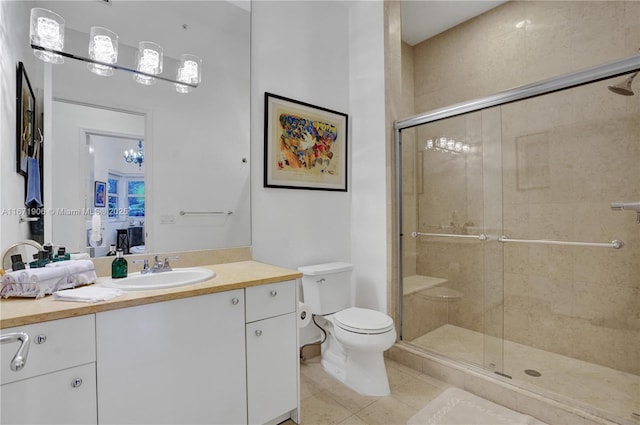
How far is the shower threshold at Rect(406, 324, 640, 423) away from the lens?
5.62 feet

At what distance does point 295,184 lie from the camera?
7.68 feet

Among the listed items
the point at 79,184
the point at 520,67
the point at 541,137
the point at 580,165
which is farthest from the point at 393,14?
the point at 79,184

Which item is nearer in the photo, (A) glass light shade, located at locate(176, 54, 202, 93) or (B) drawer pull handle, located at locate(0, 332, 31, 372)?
(B) drawer pull handle, located at locate(0, 332, 31, 372)

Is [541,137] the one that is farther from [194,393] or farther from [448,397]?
[194,393]

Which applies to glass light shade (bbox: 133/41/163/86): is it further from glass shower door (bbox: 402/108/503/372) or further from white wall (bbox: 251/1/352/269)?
glass shower door (bbox: 402/108/503/372)

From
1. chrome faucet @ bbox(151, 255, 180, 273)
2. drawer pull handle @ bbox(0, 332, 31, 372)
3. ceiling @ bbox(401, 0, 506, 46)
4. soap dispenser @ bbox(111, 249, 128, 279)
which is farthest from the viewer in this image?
ceiling @ bbox(401, 0, 506, 46)

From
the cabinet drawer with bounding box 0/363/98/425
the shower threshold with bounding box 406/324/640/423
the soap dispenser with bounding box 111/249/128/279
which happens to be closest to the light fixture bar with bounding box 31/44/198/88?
the soap dispenser with bounding box 111/249/128/279

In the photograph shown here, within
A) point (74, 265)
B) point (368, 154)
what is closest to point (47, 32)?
point (74, 265)

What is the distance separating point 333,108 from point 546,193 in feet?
5.71

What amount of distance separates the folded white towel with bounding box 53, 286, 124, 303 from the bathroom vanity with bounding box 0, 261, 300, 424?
34mm

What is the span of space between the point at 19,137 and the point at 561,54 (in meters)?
3.43

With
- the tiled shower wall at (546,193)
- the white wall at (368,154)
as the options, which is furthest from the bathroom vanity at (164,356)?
the tiled shower wall at (546,193)

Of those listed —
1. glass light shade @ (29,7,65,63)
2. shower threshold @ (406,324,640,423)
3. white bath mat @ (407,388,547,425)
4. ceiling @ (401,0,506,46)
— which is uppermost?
ceiling @ (401,0,506,46)

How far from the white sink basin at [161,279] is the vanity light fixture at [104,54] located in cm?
105
